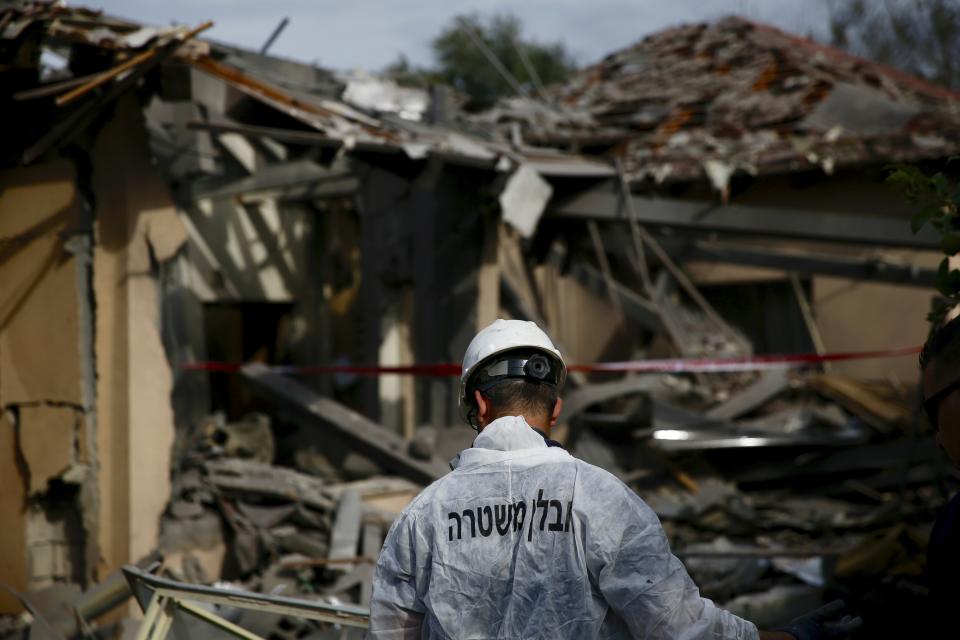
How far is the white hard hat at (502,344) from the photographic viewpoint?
262 centimetres

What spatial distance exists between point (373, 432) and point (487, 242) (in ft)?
6.85

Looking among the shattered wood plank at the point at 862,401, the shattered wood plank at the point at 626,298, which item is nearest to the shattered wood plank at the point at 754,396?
the shattered wood plank at the point at 862,401

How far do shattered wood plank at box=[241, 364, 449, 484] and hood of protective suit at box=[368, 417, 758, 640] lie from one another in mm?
5338

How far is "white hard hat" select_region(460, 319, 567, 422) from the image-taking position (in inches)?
103

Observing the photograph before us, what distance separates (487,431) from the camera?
254 cm

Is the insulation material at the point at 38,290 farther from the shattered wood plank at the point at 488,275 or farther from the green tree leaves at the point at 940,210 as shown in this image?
the green tree leaves at the point at 940,210

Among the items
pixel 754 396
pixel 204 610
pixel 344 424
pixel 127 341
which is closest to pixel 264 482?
pixel 344 424

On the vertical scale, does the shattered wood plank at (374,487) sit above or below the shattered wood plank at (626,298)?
below

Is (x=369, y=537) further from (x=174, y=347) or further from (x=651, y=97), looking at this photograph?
(x=651, y=97)

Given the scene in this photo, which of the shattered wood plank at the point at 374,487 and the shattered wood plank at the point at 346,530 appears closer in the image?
the shattered wood plank at the point at 346,530

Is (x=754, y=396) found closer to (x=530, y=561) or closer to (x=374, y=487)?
(x=374, y=487)

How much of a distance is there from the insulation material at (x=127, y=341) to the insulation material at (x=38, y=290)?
18 cm

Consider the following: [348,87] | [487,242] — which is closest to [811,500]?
[487,242]

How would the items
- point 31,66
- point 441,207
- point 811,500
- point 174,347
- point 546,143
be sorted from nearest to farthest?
point 31,66 → point 174,347 → point 441,207 → point 811,500 → point 546,143
